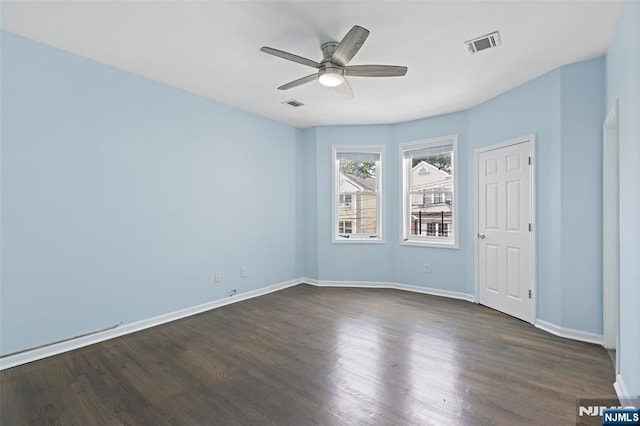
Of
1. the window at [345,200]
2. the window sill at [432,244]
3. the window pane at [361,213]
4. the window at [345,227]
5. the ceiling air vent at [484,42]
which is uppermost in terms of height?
the ceiling air vent at [484,42]

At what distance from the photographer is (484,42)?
2654 millimetres

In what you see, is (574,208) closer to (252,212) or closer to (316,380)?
(316,380)

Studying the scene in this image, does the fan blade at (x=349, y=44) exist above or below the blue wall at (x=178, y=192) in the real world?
above

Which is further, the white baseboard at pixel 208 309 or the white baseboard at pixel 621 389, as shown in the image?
the white baseboard at pixel 208 309

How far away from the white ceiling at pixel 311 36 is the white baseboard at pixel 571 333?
2.69 meters

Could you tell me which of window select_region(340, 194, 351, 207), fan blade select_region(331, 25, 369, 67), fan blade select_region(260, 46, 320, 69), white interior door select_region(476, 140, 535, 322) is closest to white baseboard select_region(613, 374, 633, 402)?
white interior door select_region(476, 140, 535, 322)

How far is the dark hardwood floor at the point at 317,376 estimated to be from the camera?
6.44 feet

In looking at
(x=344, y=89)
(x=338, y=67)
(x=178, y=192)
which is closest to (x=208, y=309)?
(x=178, y=192)

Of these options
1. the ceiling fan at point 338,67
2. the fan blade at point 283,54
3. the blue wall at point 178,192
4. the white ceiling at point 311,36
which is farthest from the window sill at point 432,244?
the fan blade at point 283,54

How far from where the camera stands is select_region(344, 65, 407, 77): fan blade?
2523mm

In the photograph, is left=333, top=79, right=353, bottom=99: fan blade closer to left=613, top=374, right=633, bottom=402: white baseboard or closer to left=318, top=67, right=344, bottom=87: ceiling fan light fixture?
left=318, top=67, right=344, bottom=87: ceiling fan light fixture

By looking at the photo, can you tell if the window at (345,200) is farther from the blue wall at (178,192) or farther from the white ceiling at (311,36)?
the white ceiling at (311,36)

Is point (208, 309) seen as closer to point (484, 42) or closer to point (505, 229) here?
point (505, 229)

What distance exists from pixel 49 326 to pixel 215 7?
3062 mm
